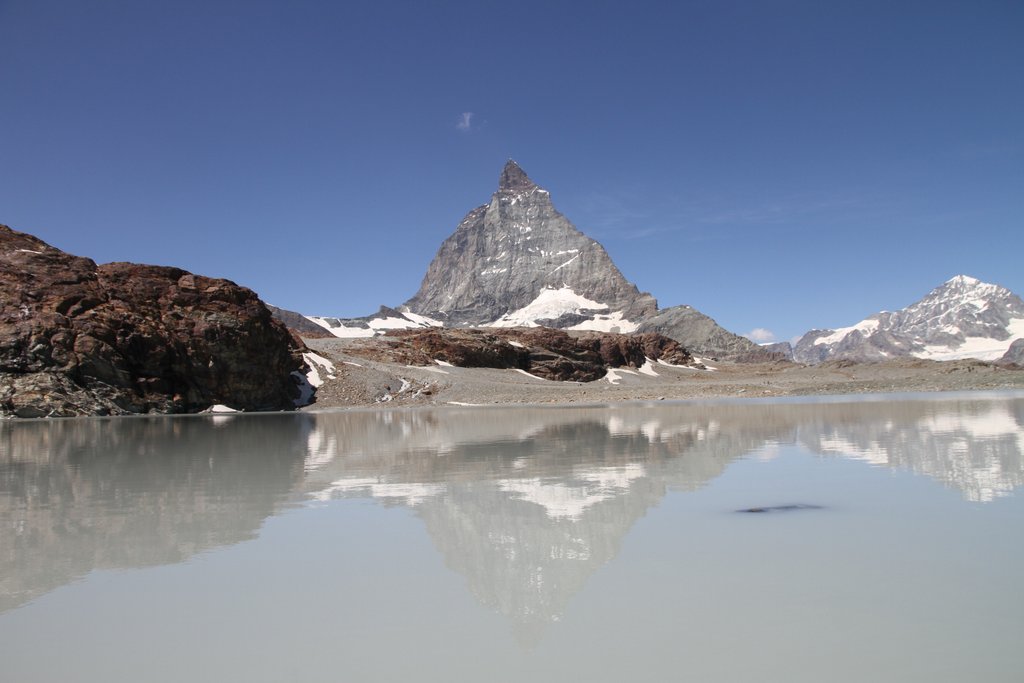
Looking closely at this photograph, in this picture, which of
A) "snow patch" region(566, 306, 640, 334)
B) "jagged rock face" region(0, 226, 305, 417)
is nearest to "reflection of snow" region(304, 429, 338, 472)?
"jagged rock face" region(0, 226, 305, 417)

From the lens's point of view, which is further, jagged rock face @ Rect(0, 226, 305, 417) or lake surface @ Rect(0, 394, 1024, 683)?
jagged rock face @ Rect(0, 226, 305, 417)

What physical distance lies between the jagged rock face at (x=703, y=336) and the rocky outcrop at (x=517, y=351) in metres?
52.6

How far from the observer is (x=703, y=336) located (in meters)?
160

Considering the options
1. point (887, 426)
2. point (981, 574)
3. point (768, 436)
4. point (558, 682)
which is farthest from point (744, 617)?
point (887, 426)

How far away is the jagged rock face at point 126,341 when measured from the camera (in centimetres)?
3588

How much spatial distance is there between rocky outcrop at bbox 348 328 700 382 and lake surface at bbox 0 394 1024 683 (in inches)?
2254

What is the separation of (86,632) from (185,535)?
274cm

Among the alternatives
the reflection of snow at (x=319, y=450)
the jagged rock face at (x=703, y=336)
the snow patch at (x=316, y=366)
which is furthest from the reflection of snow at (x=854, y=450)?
the jagged rock face at (x=703, y=336)

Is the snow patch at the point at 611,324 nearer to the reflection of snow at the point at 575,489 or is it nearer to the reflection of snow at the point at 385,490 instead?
the reflection of snow at the point at 575,489

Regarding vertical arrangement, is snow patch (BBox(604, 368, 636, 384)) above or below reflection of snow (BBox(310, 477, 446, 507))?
above

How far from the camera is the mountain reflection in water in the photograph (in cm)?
582

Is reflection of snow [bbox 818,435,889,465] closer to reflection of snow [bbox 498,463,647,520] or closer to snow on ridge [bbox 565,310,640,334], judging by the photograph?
reflection of snow [bbox 498,463,647,520]

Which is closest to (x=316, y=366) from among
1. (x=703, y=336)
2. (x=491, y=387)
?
(x=491, y=387)

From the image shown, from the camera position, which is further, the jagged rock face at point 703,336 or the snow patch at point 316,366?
the jagged rock face at point 703,336
